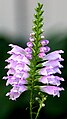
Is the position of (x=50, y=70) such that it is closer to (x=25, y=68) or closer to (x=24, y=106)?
(x=25, y=68)

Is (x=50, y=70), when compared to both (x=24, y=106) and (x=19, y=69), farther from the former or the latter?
(x=24, y=106)

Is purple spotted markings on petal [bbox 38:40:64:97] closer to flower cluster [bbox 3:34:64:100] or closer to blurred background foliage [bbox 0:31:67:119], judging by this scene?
flower cluster [bbox 3:34:64:100]

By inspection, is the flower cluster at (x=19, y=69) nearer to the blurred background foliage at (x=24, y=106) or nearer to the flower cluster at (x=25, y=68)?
the flower cluster at (x=25, y=68)

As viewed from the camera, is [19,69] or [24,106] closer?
[19,69]

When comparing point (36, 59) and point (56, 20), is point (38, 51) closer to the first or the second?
point (36, 59)

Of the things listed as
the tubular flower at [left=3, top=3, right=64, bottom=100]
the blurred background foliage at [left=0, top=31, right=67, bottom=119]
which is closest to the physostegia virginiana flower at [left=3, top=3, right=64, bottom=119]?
the tubular flower at [left=3, top=3, right=64, bottom=100]

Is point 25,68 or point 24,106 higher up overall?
point 24,106

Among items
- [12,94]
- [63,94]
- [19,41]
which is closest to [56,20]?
[19,41]

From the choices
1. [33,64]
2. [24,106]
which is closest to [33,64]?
[33,64]

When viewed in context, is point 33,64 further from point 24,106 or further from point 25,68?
point 24,106

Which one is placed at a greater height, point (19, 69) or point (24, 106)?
point (24, 106)

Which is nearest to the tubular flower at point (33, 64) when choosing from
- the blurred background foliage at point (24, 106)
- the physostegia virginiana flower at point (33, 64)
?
the physostegia virginiana flower at point (33, 64)

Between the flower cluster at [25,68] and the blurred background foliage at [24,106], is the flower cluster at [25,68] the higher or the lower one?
the lower one
